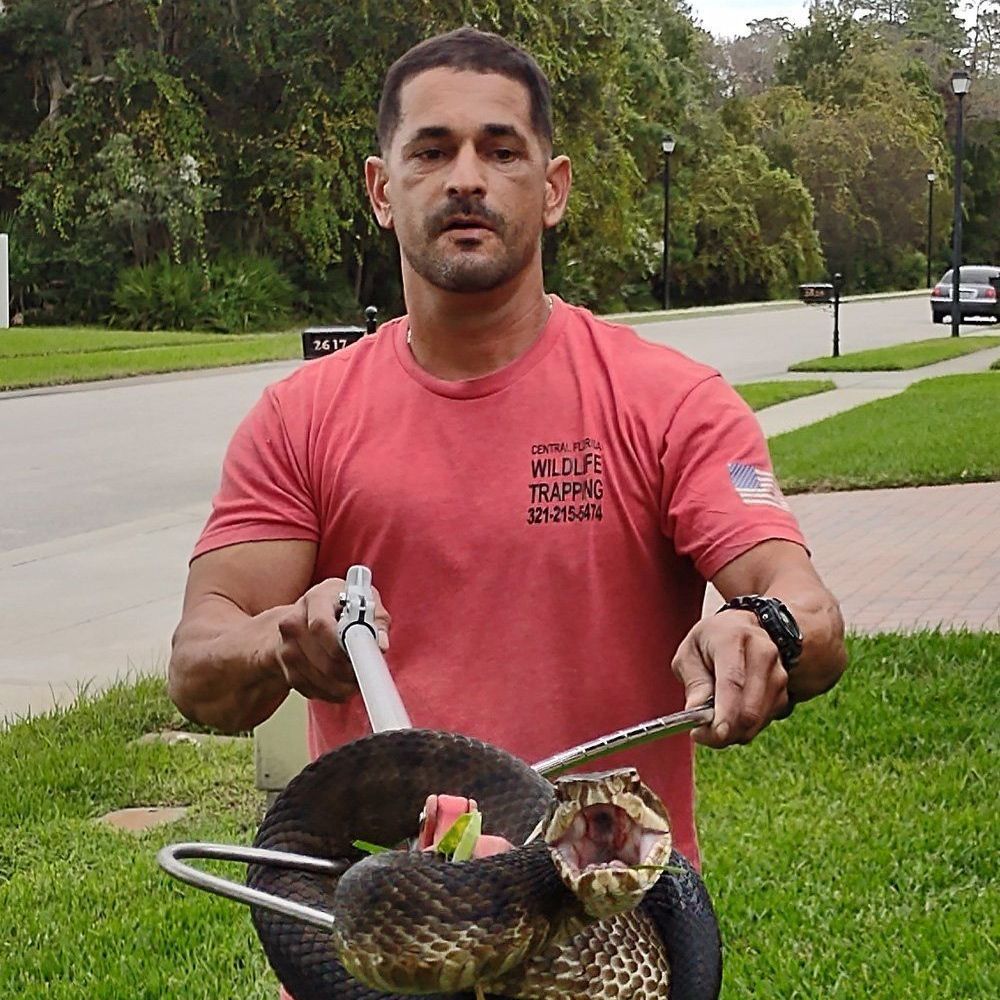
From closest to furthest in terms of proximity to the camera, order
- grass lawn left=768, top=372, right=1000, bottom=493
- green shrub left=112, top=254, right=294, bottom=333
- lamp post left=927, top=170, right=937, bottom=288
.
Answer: grass lawn left=768, top=372, right=1000, bottom=493
green shrub left=112, top=254, right=294, bottom=333
lamp post left=927, top=170, right=937, bottom=288

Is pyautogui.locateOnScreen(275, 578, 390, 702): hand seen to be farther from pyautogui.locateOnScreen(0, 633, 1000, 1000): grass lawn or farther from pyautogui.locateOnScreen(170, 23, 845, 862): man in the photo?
pyautogui.locateOnScreen(0, 633, 1000, 1000): grass lawn

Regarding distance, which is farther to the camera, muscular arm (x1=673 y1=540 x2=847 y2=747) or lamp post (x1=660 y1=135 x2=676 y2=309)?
lamp post (x1=660 y1=135 x2=676 y2=309)

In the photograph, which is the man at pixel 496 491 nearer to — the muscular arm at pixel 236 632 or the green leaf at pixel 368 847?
the muscular arm at pixel 236 632

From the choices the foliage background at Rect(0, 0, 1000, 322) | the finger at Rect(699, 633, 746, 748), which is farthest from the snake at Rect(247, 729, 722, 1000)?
the foliage background at Rect(0, 0, 1000, 322)

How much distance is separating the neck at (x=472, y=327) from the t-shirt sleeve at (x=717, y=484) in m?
0.27

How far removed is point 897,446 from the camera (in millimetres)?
13984

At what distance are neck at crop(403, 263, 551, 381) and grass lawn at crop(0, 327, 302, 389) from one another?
2016cm

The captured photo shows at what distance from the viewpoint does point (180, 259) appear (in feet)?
121

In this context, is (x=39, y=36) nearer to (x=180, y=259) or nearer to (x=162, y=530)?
(x=180, y=259)

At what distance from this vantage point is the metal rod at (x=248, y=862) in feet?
4.58

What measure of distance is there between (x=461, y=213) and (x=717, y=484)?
0.47 m

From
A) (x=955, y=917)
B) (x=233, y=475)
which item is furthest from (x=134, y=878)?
(x=233, y=475)

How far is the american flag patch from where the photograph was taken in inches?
86.8

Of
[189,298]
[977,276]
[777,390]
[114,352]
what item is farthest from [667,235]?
[777,390]
